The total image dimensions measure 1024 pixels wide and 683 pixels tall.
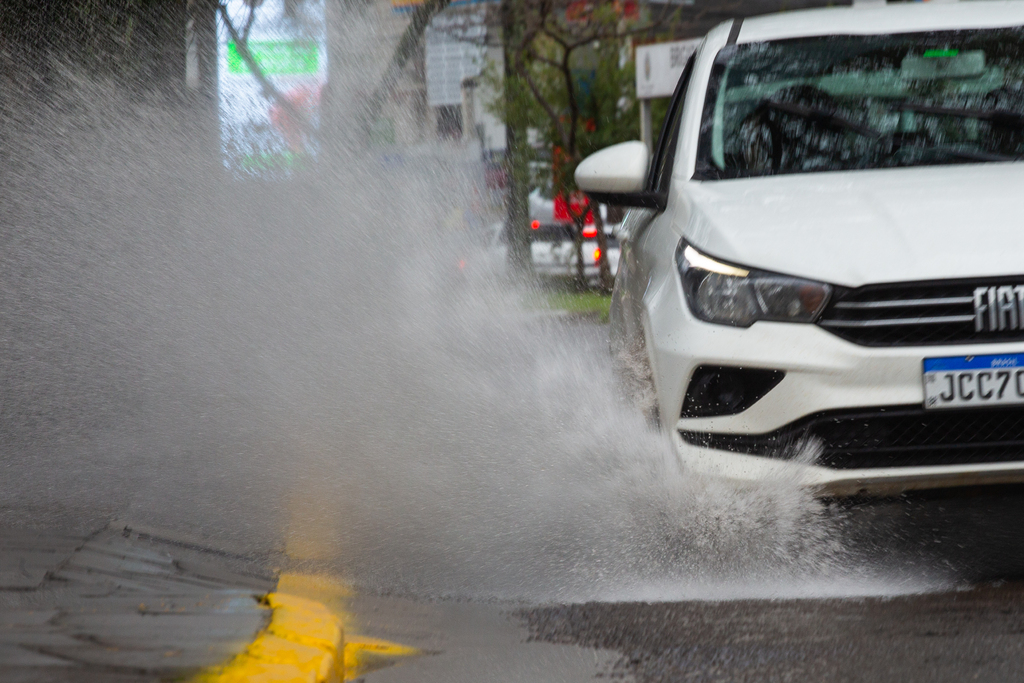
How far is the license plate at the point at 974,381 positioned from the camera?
3320mm

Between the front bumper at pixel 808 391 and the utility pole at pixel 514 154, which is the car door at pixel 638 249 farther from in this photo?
the utility pole at pixel 514 154

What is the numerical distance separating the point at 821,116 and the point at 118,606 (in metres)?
2.76

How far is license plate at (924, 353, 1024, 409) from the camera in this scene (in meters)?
3.32

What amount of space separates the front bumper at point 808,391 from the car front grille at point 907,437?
0.01m

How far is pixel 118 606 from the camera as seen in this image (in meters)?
3.48

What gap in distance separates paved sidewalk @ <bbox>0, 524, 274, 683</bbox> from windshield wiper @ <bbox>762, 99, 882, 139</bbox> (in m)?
2.34

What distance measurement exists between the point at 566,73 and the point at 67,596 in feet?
53.1

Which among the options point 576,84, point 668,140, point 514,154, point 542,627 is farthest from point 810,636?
point 514,154

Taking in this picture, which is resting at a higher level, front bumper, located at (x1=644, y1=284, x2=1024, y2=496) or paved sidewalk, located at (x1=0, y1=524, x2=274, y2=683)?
front bumper, located at (x1=644, y1=284, x2=1024, y2=496)

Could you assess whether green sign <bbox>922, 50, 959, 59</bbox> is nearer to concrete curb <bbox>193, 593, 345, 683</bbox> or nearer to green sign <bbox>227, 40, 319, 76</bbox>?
concrete curb <bbox>193, 593, 345, 683</bbox>

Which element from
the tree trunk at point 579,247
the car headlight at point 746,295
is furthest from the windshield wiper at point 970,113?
the tree trunk at point 579,247

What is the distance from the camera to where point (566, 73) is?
19.0m

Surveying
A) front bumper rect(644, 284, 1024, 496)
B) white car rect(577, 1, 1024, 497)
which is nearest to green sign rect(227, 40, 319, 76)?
white car rect(577, 1, 1024, 497)

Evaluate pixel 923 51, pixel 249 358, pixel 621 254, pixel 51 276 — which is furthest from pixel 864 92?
pixel 51 276
